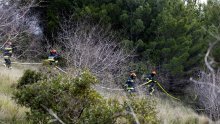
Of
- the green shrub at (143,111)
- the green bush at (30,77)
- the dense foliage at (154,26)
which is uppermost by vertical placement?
the green shrub at (143,111)

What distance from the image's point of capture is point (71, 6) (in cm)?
2216

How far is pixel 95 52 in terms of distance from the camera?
1600cm

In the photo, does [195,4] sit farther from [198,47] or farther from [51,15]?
[51,15]

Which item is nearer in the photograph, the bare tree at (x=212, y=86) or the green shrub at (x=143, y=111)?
the bare tree at (x=212, y=86)

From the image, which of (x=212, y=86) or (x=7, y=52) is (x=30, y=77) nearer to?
(x=7, y=52)

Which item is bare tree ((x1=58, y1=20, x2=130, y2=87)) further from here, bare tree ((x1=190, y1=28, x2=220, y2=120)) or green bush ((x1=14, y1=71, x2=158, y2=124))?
green bush ((x1=14, y1=71, x2=158, y2=124))

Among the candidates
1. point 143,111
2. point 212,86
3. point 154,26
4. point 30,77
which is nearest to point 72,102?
point 143,111

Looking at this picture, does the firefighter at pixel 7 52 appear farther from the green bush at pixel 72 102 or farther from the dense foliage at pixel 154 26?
the green bush at pixel 72 102

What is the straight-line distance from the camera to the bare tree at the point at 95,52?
15414 mm

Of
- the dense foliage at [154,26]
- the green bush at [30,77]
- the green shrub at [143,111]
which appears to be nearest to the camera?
the green shrub at [143,111]

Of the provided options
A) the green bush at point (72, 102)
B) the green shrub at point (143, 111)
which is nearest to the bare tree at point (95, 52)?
the green bush at point (72, 102)

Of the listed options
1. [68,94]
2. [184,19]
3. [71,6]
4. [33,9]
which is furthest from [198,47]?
[68,94]

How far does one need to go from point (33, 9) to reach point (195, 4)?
1017cm

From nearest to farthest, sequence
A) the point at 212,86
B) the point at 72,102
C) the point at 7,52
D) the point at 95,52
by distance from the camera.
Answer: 1. the point at 212,86
2. the point at 72,102
3. the point at 95,52
4. the point at 7,52
